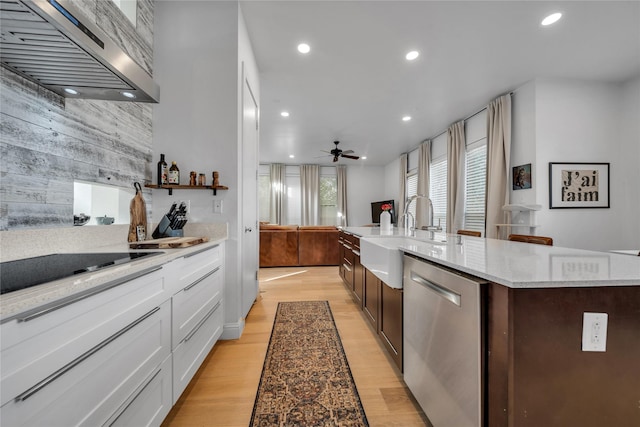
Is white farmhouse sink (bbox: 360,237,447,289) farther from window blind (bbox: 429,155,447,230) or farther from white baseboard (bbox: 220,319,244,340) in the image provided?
window blind (bbox: 429,155,447,230)

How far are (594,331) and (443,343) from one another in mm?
463

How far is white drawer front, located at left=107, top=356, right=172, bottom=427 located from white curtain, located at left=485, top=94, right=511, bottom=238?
13.7ft

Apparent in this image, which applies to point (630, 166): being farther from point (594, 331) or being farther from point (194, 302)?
point (194, 302)

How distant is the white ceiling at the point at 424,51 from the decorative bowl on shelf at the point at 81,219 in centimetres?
202

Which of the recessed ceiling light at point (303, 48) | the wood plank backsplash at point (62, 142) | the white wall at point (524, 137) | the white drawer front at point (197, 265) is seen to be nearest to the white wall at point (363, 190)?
the white wall at point (524, 137)

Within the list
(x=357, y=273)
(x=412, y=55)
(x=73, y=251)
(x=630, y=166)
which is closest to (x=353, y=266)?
(x=357, y=273)

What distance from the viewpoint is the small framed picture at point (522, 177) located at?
347cm

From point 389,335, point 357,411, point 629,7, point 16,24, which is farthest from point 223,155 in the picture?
point 629,7

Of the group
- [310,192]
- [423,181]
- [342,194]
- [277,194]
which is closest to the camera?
[423,181]

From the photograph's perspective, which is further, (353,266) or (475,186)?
(475,186)

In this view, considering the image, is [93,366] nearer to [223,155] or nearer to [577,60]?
[223,155]

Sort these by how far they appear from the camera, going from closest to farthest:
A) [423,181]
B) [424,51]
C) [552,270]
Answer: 1. [552,270]
2. [424,51]
3. [423,181]

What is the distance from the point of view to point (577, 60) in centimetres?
297

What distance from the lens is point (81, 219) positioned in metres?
1.47
